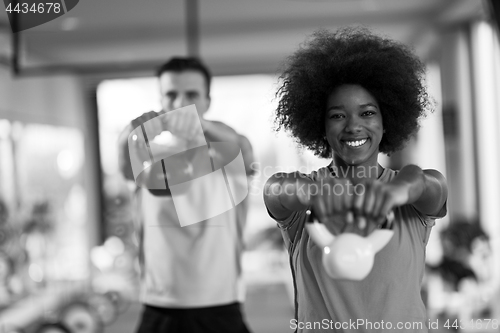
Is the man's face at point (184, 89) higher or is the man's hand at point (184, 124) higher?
the man's face at point (184, 89)

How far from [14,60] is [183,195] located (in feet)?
1.68

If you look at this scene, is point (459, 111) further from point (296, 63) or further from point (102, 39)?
point (296, 63)

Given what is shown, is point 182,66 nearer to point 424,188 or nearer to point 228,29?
point 424,188

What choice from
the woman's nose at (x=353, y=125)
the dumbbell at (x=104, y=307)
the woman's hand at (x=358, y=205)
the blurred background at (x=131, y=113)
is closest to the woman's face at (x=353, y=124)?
the woman's nose at (x=353, y=125)

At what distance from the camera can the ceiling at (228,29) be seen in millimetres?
1641

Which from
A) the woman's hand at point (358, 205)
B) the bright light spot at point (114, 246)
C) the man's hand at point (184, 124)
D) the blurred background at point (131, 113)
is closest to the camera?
the woman's hand at point (358, 205)

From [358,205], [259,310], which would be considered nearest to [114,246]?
[259,310]

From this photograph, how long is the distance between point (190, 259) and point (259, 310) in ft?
4.15

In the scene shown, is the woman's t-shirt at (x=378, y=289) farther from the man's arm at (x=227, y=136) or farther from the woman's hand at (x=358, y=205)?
the man's arm at (x=227, y=136)

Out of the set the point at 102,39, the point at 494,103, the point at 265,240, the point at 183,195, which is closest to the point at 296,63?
the point at 183,195

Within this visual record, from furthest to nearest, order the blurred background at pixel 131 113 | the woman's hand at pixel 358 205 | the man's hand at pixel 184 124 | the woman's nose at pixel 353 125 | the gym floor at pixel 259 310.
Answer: the gym floor at pixel 259 310 → the blurred background at pixel 131 113 → the man's hand at pixel 184 124 → the woman's nose at pixel 353 125 → the woman's hand at pixel 358 205

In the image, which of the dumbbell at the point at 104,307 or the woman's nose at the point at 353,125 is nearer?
the woman's nose at the point at 353,125

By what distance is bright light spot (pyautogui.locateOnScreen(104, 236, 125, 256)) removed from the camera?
2.36 metres

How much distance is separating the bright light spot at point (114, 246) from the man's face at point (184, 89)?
1395 millimetres
